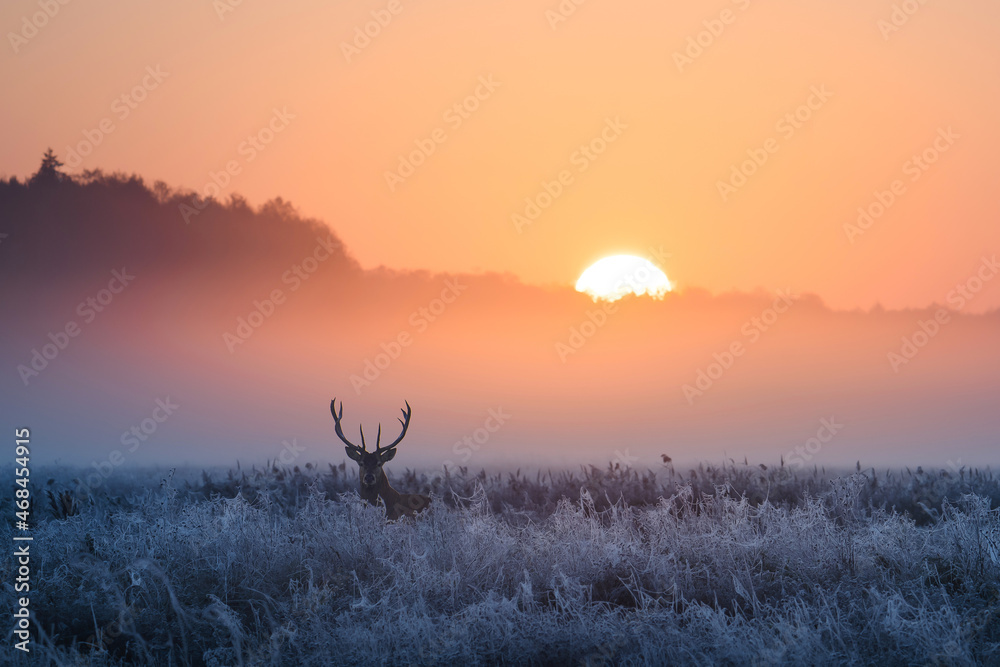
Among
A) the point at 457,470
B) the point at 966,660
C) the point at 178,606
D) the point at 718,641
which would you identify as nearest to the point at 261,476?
the point at 457,470

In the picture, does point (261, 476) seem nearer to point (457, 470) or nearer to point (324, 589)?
point (457, 470)

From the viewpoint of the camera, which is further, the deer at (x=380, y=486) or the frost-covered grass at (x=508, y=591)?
the deer at (x=380, y=486)

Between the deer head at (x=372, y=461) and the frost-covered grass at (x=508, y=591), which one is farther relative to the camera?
the deer head at (x=372, y=461)

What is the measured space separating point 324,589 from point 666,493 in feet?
27.9

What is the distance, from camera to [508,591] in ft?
23.2

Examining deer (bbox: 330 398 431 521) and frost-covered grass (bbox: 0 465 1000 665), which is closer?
frost-covered grass (bbox: 0 465 1000 665)

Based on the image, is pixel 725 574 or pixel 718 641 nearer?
pixel 718 641

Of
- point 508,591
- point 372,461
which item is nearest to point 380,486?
point 372,461

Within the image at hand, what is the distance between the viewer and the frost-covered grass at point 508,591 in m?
5.65

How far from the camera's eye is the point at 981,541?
7.29 metres

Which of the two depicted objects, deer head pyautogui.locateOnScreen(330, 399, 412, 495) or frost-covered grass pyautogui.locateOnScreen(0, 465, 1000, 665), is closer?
frost-covered grass pyautogui.locateOnScreen(0, 465, 1000, 665)

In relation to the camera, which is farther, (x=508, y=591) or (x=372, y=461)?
(x=372, y=461)

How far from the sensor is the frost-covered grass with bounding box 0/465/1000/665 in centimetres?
565

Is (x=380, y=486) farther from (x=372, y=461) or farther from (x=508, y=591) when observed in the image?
(x=508, y=591)
